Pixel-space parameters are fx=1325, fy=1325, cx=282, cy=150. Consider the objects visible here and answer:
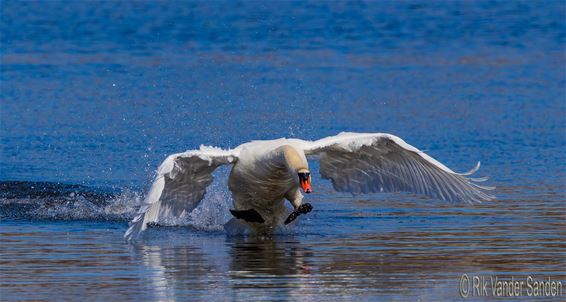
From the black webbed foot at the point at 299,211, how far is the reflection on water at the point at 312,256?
208 millimetres

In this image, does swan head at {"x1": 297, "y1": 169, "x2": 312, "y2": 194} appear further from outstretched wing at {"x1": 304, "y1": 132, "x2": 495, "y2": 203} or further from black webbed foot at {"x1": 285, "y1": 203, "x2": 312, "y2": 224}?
outstretched wing at {"x1": 304, "y1": 132, "x2": 495, "y2": 203}

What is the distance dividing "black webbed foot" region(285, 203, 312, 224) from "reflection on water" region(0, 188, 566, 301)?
208mm

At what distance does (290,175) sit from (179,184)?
119 centimetres

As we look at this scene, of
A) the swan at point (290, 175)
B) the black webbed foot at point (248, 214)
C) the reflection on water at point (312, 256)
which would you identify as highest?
the swan at point (290, 175)

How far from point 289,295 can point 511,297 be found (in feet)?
5.62

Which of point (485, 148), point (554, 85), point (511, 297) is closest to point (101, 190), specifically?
point (485, 148)

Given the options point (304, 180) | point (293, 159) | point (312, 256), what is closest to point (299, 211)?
point (293, 159)

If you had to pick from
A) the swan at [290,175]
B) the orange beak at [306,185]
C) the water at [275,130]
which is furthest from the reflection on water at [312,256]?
the orange beak at [306,185]

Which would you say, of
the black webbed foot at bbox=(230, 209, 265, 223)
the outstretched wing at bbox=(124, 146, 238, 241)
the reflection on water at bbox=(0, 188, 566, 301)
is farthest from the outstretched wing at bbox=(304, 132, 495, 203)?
the outstretched wing at bbox=(124, 146, 238, 241)

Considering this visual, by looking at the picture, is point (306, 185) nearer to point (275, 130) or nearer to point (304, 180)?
point (304, 180)

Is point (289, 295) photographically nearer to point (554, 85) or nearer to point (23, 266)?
point (23, 266)

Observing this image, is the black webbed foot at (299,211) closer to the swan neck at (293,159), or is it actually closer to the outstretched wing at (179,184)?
the swan neck at (293,159)

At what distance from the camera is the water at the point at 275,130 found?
11.4 metres

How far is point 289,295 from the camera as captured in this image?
1012 cm
